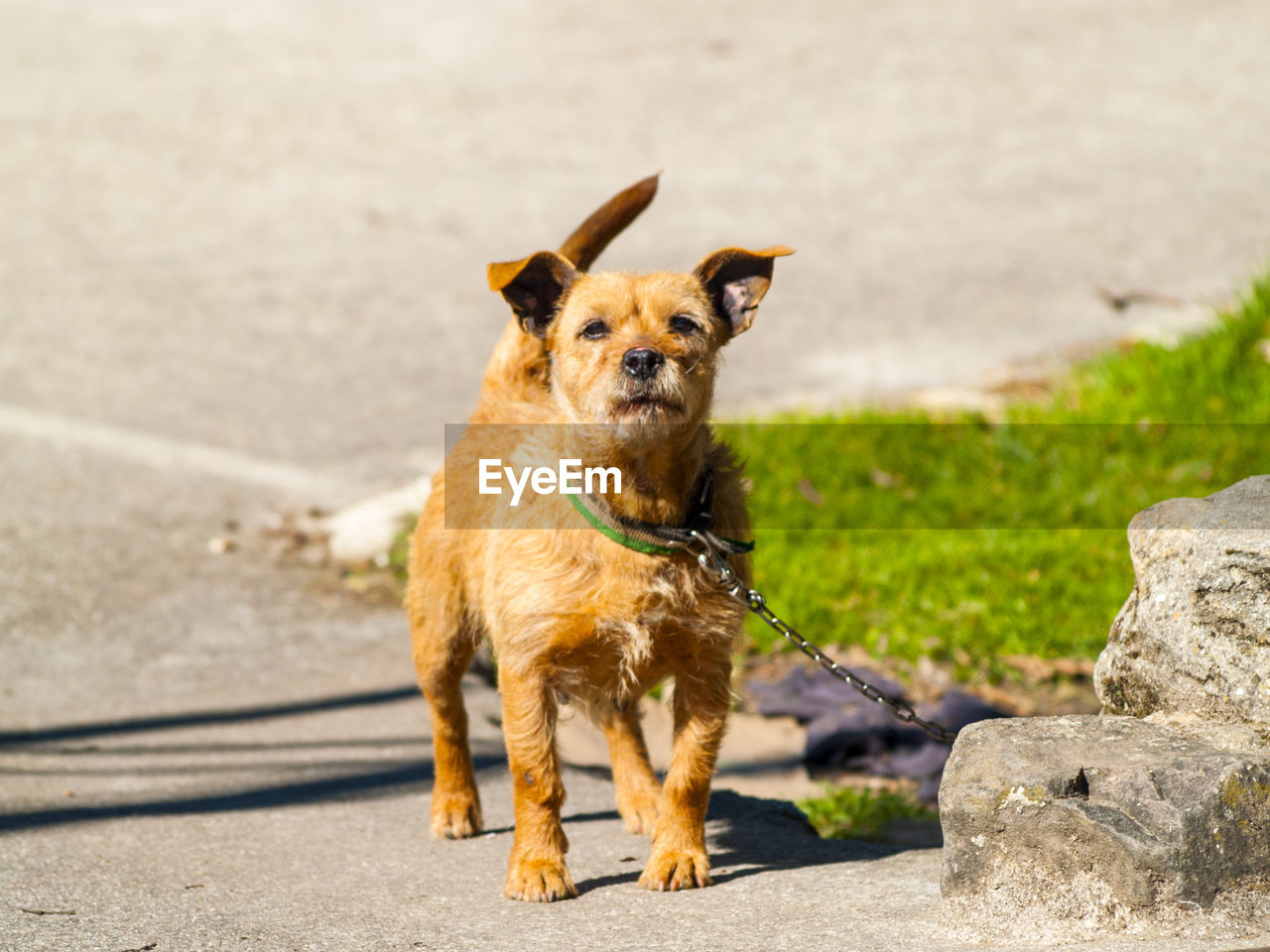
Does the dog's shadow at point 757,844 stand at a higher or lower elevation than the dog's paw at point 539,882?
lower

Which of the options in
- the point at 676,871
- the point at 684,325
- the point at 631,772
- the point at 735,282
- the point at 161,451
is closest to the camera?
the point at 676,871

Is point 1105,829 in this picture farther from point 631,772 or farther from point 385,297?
point 385,297

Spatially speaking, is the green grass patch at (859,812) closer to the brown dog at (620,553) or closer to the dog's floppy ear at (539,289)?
the brown dog at (620,553)

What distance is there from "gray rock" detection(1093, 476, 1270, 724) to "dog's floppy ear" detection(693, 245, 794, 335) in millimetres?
1227

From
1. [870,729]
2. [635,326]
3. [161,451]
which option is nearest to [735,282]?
[635,326]

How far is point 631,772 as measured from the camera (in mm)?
4355

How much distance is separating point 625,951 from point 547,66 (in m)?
10.9

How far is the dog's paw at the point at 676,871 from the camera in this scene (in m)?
3.56

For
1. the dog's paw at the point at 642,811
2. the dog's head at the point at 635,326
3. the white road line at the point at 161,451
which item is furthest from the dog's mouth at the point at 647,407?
the white road line at the point at 161,451

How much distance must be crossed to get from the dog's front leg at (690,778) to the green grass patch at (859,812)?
1.10 m

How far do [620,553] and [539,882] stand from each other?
0.88 metres

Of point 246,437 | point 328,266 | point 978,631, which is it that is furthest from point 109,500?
point 978,631

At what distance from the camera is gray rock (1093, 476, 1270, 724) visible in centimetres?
305

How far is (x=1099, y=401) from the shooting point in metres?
7.75
